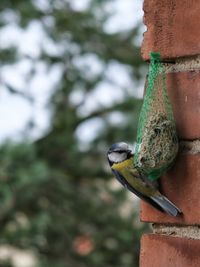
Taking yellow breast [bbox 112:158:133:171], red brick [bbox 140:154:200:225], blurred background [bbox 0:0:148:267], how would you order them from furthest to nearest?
blurred background [bbox 0:0:148:267] → yellow breast [bbox 112:158:133:171] → red brick [bbox 140:154:200:225]

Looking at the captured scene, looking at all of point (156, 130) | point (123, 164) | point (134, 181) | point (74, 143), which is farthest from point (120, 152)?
point (74, 143)

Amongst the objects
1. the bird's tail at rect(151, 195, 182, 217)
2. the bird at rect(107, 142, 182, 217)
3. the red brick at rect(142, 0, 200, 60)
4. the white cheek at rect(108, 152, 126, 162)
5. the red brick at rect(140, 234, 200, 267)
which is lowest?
the red brick at rect(140, 234, 200, 267)

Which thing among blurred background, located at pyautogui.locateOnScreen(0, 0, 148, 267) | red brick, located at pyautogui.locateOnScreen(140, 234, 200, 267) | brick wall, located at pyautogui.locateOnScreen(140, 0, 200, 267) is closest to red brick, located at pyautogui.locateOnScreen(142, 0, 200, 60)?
brick wall, located at pyautogui.locateOnScreen(140, 0, 200, 267)

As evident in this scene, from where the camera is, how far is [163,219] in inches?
36.4

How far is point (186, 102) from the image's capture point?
0.88 m

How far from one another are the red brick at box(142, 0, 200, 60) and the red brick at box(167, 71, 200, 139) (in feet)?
0.11

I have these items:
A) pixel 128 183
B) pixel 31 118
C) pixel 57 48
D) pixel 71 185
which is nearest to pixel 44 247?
pixel 71 185

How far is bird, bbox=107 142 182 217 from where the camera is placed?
90 centimetres

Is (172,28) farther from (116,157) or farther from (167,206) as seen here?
(116,157)

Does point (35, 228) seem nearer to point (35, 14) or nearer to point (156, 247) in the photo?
point (35, 14)

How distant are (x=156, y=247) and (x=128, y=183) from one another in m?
0.22

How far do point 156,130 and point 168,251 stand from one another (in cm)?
16

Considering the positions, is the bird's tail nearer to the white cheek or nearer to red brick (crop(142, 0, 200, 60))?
red brick (crop(142, 0, 200, 60))

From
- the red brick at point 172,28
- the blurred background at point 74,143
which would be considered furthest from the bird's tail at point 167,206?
the blurred background at point 74,143
